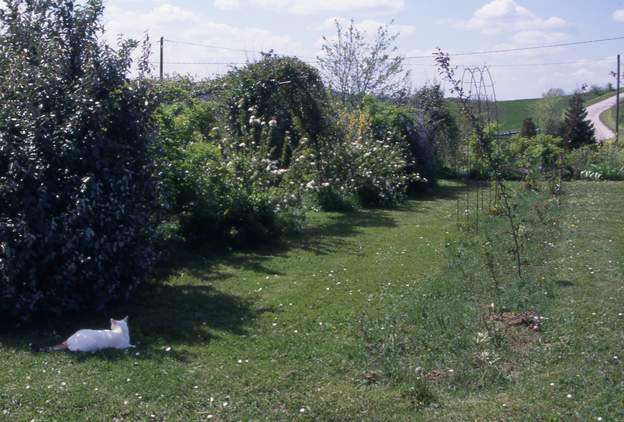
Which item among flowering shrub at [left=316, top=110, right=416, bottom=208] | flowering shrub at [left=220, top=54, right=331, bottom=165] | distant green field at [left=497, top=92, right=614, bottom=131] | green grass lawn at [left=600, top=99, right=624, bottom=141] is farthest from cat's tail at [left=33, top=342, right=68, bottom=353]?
green grass lawn at [left=600, top=99, right=624, bottom=141]

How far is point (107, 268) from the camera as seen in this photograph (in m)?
7.52

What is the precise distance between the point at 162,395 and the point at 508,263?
18.5 feet

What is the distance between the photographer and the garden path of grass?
17.0ft

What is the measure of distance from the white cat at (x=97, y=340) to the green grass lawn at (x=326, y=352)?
0.13 m

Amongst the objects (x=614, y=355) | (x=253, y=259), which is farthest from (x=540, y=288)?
(x=253, y=259)

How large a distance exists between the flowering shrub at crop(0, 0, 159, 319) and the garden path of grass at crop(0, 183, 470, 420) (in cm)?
48

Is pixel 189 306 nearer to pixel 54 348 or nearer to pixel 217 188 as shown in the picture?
pixel 54 348

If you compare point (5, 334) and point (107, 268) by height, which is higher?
point (107, 268)

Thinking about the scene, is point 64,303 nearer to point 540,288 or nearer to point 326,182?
point 540,288

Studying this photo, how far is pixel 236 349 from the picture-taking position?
6.48 m

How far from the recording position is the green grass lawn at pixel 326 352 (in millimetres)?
5145

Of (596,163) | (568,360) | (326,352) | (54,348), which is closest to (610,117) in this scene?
(596,163)

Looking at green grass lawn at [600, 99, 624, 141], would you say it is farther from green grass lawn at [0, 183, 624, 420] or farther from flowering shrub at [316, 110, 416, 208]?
green grass lawn at [0, 183, 624, 420]

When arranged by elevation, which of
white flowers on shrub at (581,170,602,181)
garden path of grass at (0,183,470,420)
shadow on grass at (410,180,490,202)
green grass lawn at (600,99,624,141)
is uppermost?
green grass lawn at (600,99,624,141)
